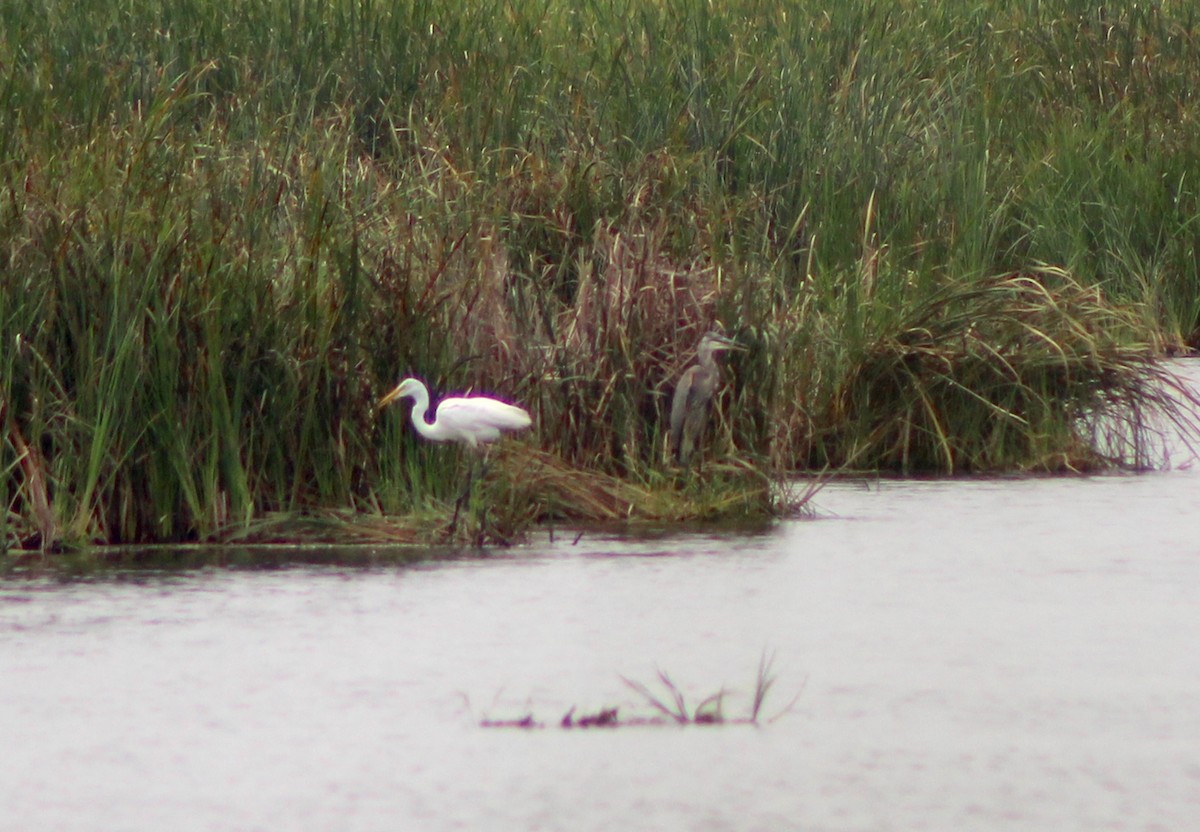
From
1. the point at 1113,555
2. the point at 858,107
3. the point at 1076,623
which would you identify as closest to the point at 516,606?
the point at 1076,623

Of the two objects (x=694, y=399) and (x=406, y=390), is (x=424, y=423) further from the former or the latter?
(x=694, y=399)

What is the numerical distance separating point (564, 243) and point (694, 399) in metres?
1.65

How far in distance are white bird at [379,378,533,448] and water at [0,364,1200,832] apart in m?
0.40

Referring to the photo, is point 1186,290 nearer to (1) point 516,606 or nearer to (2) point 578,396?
(2) point 578,396

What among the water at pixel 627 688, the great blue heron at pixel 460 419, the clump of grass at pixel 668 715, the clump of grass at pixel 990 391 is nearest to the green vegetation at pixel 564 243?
the clump of grass at pixel 990 391

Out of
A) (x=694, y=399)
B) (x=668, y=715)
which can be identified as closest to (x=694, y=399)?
(x=694, y=399)

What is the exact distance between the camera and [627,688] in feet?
17.8

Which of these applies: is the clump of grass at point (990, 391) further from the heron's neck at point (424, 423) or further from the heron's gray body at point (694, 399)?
the heron's neck at point (424, 423)

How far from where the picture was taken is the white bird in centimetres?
730

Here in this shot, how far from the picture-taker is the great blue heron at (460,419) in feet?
23.9

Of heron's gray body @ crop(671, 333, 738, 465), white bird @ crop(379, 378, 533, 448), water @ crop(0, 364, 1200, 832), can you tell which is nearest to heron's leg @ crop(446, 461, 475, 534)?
white bird @ crop(379, 378, 533, 448)

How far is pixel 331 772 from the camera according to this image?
15.4 feet

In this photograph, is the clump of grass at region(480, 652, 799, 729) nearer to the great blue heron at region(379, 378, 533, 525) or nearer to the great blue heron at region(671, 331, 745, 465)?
the great blue heron at region(379, 378, 533, 525)

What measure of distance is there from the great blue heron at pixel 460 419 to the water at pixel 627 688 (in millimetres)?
392
